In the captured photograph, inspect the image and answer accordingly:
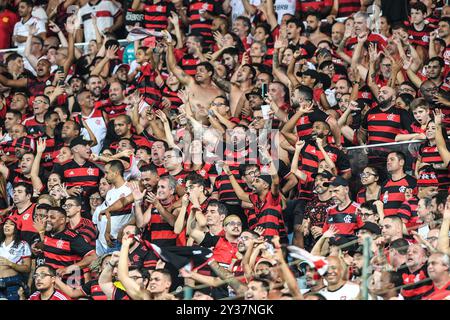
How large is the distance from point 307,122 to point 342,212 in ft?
6.26

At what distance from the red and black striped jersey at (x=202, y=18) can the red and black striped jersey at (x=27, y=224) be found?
152 inches

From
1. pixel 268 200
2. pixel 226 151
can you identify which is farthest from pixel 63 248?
pixel 268 200

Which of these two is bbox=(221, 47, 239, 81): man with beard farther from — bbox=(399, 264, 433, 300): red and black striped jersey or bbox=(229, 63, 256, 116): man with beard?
bbox=(399, 264, 433, 300): red and black striped jersey

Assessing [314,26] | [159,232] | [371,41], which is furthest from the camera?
[314,26]

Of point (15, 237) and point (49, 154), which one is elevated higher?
point (49, 154)

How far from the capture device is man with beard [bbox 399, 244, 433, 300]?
595 inches

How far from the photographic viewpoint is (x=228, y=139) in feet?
61.6

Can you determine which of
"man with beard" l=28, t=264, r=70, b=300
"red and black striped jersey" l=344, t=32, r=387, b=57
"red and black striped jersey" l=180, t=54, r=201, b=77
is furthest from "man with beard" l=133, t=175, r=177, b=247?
"red and black striped jersey" l=344, t=32, r=387, b=57

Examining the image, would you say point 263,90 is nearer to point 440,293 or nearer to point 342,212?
point 342,212

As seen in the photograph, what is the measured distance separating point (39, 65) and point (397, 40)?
5.20 m

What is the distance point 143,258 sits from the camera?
680 inches

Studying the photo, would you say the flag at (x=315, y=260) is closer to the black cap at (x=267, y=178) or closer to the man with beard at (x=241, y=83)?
the black cap at (x=267, y=178)
